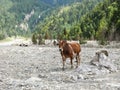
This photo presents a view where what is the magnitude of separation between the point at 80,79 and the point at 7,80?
16.5 ft

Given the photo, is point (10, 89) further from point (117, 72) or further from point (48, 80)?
point (117, 72)

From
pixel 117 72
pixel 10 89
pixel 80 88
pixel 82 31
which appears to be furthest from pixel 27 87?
pixel 82 31

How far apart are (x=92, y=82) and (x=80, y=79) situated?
195 centimetres

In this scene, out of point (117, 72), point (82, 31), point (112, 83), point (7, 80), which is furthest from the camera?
point (82, 31)

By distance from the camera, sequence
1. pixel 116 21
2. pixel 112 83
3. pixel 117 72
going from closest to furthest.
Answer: pixel 112 83, pixel 117 72, pixel 116 21

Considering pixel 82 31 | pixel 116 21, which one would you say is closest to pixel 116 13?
pixel 116 21

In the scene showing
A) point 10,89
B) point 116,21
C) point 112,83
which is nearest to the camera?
point 10,89

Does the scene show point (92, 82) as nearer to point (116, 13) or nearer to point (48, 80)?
point (48, 80)

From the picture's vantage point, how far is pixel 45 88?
22.6 m

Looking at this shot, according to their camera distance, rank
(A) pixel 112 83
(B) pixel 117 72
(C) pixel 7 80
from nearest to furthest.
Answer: (A) pixel 112 83
(C) pixel 7 80
(B) pixel 117 72

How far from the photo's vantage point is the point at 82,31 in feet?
629

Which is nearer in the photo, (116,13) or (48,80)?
(48,80)

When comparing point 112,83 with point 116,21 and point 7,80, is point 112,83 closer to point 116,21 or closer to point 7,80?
point 7,80

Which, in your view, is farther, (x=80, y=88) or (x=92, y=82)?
(x=92, y=82)
